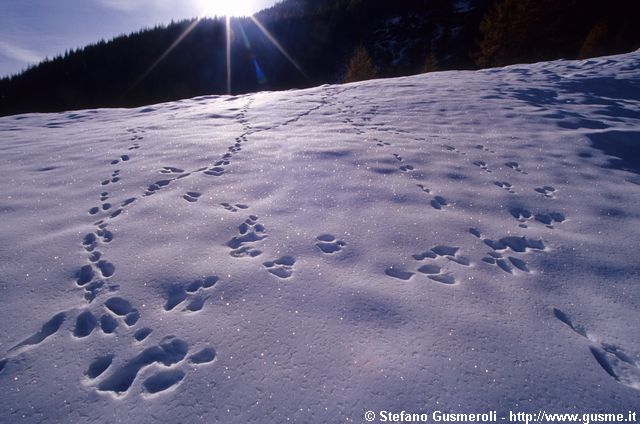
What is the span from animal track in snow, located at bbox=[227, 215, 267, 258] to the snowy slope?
2 cm

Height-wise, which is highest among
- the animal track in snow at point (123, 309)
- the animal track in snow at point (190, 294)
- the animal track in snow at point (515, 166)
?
the animal track in snow at point (515, 166)

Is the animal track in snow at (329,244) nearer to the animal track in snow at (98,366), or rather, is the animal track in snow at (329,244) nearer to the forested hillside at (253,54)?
the animal track in snow at (98,366)

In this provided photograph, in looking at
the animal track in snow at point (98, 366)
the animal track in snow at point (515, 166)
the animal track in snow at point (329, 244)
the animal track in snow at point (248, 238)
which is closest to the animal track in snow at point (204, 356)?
the animal track in snow at point (98, 366)

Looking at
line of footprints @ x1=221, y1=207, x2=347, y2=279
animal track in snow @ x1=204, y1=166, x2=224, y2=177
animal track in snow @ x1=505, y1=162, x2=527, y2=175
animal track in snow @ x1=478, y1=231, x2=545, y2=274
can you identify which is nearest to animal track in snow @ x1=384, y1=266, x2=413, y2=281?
line of footprints @ x1=221, y1=207, x2=347, y2=279

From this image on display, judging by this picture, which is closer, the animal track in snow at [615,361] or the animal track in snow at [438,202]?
the animal track in snow at [615,361]

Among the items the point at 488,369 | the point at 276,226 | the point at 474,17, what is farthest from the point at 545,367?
the point at 474,17

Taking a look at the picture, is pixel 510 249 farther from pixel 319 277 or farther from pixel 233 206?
pixel 233 206

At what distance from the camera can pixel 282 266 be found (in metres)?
2.46

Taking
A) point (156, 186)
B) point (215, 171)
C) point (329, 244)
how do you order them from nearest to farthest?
point (329, 244)
point (156, 186)
point (215, 171)

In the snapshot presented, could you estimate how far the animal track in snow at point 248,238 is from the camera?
263 cm

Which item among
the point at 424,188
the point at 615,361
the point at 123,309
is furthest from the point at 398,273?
the point at 123,309

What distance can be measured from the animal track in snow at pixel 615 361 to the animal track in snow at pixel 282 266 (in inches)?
72.4

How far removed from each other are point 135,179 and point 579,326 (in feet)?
14.5

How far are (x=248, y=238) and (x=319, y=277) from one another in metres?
0.81
